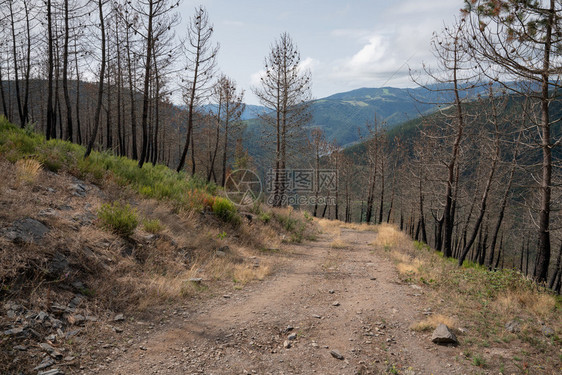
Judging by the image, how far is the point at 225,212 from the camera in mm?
11883

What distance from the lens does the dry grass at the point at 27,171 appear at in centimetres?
712

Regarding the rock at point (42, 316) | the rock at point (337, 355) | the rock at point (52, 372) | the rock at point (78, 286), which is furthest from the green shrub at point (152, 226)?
the rock at point (337, 355)

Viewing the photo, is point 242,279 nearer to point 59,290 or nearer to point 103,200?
point 59,290

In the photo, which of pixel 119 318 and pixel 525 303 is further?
pixel 525 303

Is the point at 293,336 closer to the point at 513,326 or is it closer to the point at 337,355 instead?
the point at 337,355

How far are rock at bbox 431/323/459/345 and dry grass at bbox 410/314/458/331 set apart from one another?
30cm

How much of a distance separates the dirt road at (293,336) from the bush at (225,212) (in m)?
4.92

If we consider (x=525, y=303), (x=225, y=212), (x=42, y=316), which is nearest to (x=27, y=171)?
(x=42, y=316)

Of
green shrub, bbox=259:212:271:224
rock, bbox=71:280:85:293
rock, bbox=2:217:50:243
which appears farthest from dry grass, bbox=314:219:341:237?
rock, bbox=2:217:50:243

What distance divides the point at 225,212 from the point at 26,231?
718cm

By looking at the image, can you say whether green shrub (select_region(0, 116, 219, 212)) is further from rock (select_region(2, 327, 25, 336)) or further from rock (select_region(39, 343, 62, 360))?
rock (select_region(39, 343, 62, 360))

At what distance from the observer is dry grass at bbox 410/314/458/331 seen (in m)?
4.88

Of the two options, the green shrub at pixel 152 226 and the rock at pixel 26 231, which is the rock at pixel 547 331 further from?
the rock at pixel 26 231

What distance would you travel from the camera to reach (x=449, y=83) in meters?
12.3
